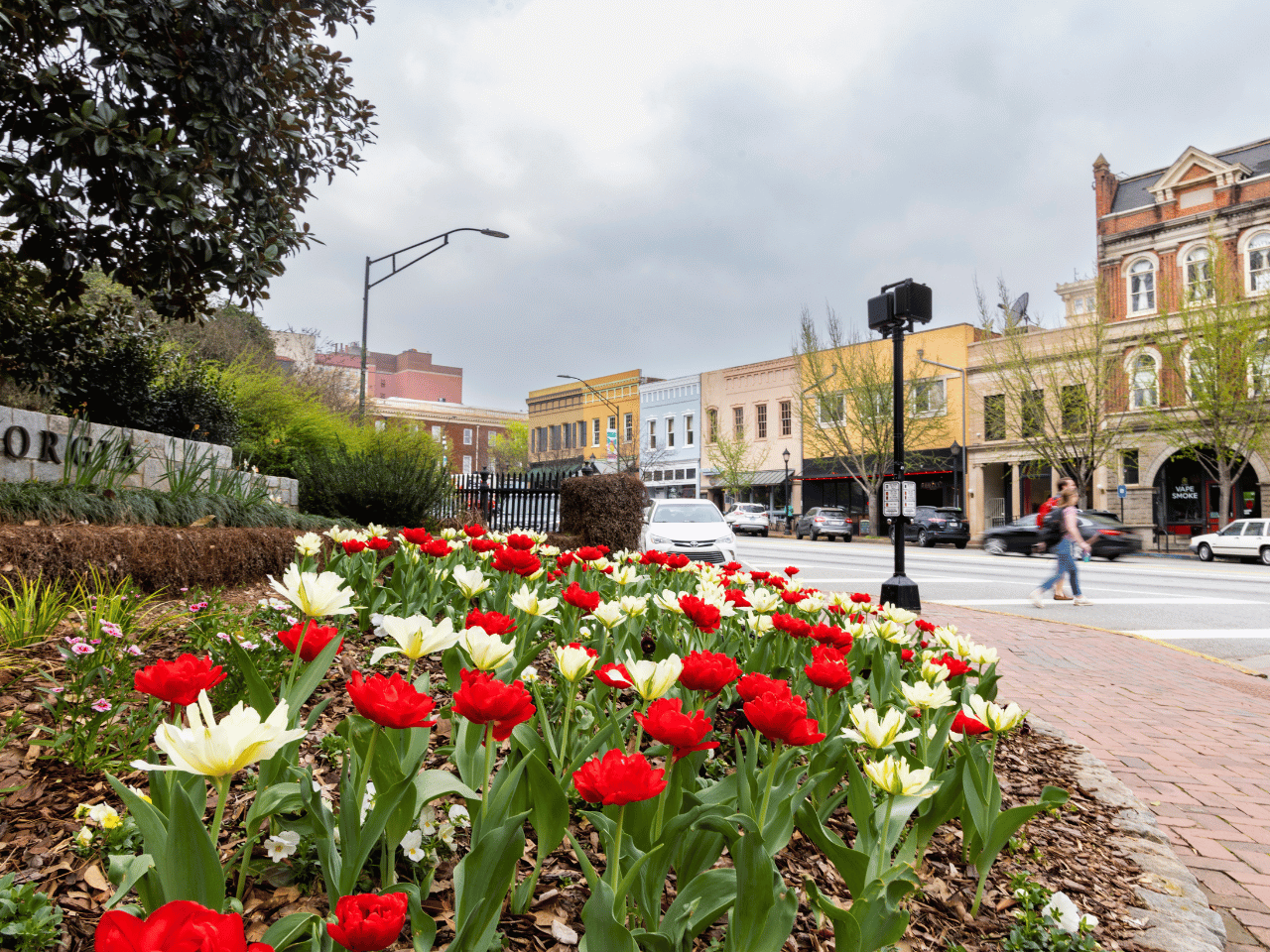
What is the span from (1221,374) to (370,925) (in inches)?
1181

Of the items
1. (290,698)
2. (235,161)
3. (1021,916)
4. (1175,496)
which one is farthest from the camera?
(1175,496)

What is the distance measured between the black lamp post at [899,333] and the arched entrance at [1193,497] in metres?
24.7

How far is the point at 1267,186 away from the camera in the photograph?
26484mm

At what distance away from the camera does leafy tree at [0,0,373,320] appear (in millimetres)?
4180

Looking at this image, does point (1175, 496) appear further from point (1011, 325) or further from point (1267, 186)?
point (1267, 186)

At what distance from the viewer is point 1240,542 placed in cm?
2180

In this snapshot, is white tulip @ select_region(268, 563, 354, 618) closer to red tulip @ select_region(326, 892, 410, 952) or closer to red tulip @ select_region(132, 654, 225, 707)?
red tulip @ select_region(132, 654, 225, 707)

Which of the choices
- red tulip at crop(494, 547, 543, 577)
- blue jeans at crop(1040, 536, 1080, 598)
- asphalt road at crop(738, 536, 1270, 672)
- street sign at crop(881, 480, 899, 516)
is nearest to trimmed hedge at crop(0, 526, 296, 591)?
red tulip at crop(494, 547, 543, 577)

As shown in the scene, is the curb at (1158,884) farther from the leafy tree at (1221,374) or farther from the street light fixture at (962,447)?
the street light fixture at (962,447)

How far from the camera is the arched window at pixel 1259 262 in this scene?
1040 inches

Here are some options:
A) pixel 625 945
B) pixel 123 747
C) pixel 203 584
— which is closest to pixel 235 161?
pixel 203 584

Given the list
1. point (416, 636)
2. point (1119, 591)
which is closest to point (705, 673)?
point (416, 636)

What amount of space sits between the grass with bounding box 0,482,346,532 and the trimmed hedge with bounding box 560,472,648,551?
5905mm

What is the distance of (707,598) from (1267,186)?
33.9 metres
